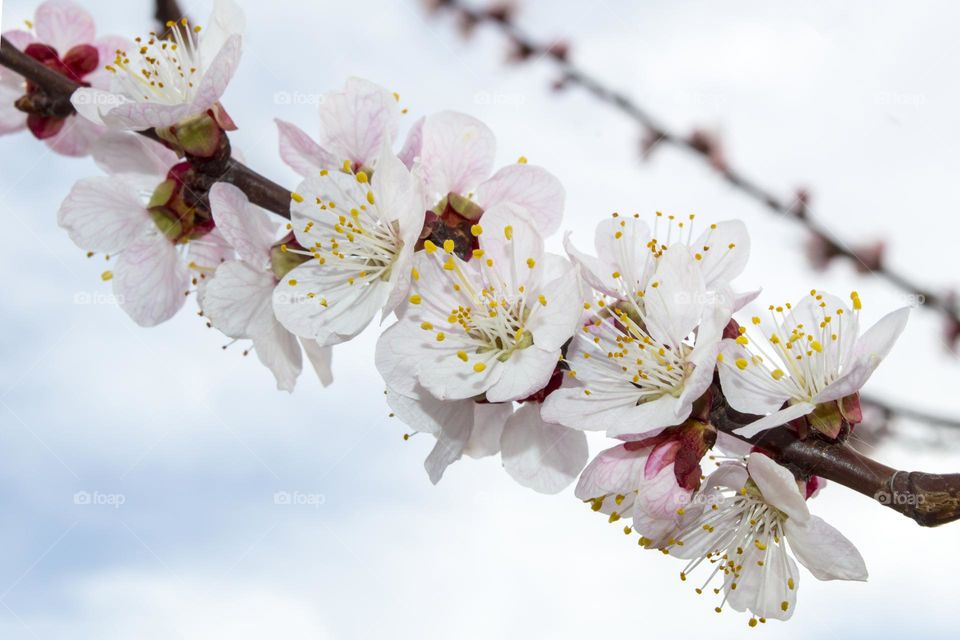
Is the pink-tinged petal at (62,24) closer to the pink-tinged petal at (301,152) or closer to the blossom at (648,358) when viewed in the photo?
the pink-tinged petal at (301,152)

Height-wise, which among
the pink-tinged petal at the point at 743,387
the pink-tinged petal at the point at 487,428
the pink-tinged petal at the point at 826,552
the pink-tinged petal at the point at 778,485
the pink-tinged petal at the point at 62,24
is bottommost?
the pink-tinged petal at the point at 62,24

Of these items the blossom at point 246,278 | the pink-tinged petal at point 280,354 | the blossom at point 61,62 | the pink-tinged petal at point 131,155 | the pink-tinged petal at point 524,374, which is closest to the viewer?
the pink-tinged petal at point 524,374

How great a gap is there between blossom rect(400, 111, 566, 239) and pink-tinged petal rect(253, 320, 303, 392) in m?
0.38

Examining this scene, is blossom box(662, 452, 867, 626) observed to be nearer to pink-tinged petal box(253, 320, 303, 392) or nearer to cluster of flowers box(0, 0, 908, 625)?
cluster of flowers box(0, 0, 908, 625)

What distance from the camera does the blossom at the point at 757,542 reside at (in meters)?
1.16

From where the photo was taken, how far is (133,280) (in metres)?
1.59

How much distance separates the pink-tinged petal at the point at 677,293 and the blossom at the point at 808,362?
64 mm

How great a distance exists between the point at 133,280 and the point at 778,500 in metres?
1.12

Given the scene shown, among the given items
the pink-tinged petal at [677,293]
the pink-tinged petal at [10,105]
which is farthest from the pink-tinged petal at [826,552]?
the pink-tinged petal at [10,105]

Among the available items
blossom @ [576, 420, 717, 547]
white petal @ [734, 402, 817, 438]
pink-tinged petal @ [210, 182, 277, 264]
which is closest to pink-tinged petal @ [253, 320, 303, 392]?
pink-tinged petal @ [210, 182, 277, 264]

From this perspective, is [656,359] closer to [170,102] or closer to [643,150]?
[170,102]

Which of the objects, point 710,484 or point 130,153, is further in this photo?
point 130,153

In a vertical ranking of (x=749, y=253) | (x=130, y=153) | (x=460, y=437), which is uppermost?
(x=749, y=253)

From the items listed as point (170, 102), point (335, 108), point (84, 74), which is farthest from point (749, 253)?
point (84, 74)
